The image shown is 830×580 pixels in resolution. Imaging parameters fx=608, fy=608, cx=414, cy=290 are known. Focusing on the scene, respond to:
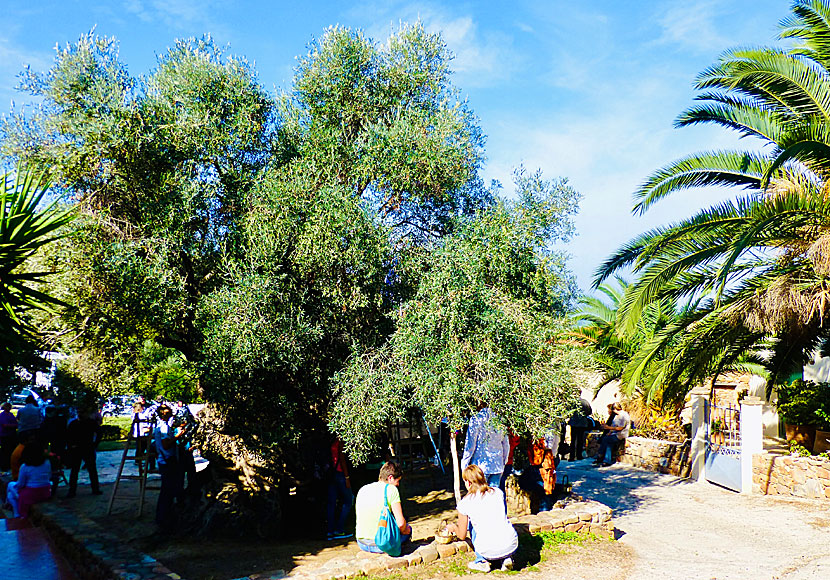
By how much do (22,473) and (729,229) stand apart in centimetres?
1173

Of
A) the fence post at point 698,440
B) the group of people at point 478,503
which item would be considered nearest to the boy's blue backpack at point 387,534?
the group of people at point 478,503

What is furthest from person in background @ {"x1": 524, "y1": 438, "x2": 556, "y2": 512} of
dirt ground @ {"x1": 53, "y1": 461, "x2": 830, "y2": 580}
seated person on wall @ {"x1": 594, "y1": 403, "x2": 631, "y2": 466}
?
seated person on wall @ {"x1": 594, "y1": 403, "x2": 631, "y2": 466}

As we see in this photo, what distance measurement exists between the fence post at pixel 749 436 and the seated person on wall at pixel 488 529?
7.44 metres

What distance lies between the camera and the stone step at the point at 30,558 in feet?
24.8

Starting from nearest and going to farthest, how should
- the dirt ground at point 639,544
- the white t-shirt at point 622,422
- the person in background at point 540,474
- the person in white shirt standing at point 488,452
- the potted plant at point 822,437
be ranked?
the dirt ground at point 639,544 < the person in white shirt standing at point 488,452 < the person in background at point 540,474 < the potted plant at point 822,437 < the white t-shirt at point 622,422

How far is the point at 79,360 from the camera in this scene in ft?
28.0

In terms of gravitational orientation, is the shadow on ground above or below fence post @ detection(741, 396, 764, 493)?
below

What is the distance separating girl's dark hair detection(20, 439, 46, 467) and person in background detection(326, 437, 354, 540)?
4.20 metres

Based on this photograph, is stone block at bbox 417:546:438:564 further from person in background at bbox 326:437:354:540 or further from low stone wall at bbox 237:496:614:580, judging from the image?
person in background at bbox 326:437:354:540

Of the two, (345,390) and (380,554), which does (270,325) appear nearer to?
(345,390)

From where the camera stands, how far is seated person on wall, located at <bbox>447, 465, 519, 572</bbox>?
6.69 meters

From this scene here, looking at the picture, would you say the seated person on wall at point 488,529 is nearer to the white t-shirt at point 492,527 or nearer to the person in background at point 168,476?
the white t-shirt at point 492,527

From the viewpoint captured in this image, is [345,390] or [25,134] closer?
[345,390]

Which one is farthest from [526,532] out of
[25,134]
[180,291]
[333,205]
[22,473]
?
[25,134]
